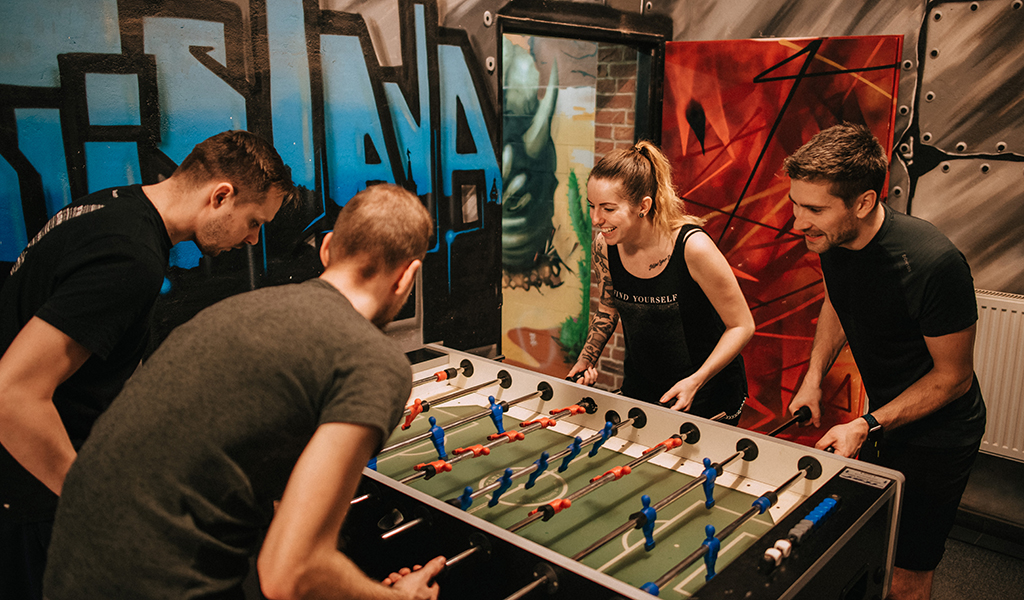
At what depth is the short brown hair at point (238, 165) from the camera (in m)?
1.74

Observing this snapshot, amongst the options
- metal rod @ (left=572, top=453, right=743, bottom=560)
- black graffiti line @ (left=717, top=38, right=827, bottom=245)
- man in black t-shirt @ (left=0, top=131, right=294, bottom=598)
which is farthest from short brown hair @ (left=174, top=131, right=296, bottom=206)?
black graffiti line @ (left=717, top=38, right=827, bottom=245)

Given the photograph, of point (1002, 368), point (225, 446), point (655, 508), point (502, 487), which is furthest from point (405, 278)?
point (1002, 368)

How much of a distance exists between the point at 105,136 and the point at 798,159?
2118 millimetres

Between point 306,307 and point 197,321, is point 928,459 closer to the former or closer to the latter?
point 306,307

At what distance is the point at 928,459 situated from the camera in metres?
2.10

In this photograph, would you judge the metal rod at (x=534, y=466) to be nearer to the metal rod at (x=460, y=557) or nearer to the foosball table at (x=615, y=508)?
the foosball table at (x=615, y=508)

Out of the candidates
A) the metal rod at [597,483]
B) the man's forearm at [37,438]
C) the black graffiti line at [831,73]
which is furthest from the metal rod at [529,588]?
the black graffiti line at [831,73]

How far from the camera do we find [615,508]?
170cm

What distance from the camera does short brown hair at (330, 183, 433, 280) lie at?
47.6 inches

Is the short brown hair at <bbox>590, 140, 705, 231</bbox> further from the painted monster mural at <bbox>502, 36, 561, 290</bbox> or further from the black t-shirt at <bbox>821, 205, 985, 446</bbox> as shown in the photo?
the painted monster mural at <bbox>502, 36, 561, 290</bbox>

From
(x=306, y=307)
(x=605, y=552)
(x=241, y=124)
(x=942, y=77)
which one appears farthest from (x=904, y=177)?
(x=306, y=307)

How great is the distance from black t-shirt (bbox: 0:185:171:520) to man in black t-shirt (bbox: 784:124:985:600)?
179 cm

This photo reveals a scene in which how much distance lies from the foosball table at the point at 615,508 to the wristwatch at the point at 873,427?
0.29 meters

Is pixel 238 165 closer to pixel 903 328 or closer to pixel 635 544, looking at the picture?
pixel 635 544
